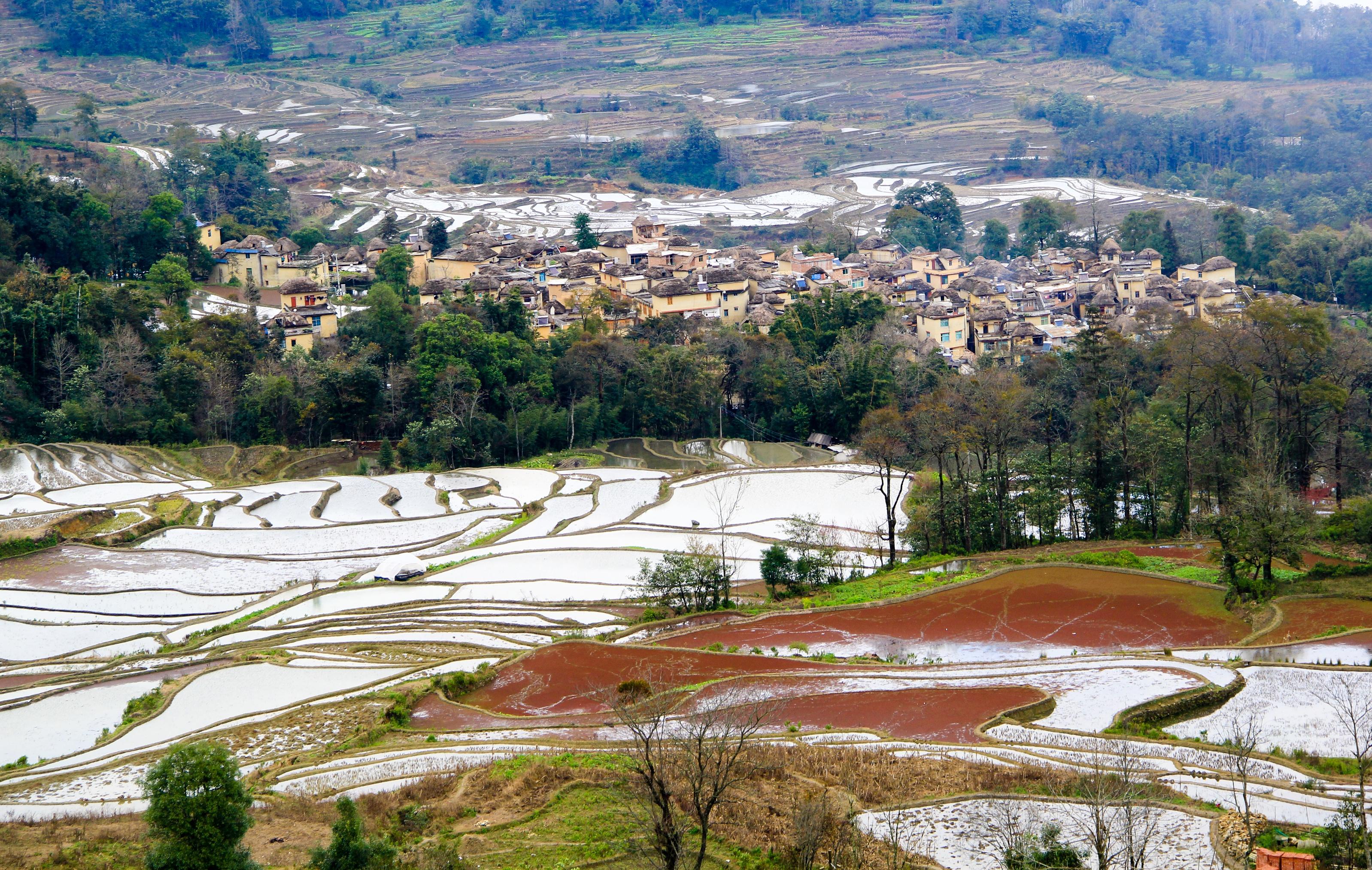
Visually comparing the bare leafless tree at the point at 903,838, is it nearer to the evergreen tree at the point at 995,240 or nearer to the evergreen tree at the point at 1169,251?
the evergreen tree at the point at 1169,251

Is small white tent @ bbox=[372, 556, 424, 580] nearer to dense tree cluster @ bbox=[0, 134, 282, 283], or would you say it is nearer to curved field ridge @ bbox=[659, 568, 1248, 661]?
curved field ridge @ bbox=[659, 568, 1248, 661]

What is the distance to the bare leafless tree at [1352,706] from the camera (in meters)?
12.0

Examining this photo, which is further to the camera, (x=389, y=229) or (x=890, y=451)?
(x=389, y=229)

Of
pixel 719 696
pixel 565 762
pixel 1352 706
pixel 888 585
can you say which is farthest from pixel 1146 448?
pixel 565 762

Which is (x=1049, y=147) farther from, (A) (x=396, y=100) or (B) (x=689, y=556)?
(B) (x=689, y=556)

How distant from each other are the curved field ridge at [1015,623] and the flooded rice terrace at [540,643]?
6cm

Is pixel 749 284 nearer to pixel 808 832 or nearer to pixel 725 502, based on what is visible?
pixel 725 502

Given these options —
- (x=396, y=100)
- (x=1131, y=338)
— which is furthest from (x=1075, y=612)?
(x=396, y=100)

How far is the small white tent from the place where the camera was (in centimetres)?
2228

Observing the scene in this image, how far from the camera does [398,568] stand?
2291 cm

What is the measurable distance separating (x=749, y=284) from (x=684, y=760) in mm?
34670

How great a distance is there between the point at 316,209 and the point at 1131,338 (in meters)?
43.5

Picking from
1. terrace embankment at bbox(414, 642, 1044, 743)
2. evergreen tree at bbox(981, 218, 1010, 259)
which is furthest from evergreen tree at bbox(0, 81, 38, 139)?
terrace embankment at bbox(414, 642, 1044, 743)

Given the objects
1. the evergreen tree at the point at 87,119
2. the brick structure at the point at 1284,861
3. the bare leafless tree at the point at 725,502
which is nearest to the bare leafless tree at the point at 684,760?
the brick structure at the point at 1284,861
